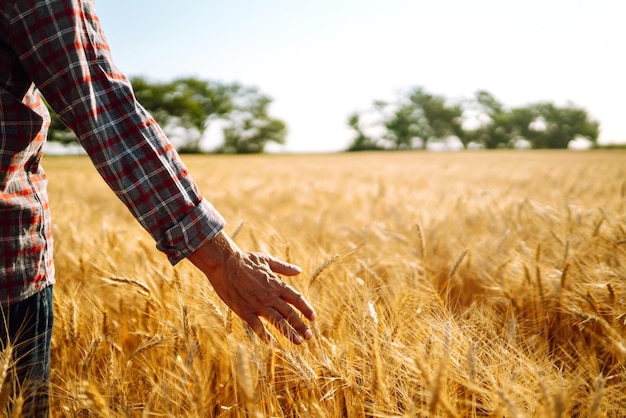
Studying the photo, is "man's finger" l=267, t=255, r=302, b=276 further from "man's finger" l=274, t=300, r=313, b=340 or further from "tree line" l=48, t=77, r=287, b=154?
"tree line" l=48, t=77, r=287, b=154

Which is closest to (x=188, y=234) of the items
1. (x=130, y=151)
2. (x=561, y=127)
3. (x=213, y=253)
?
(x=213, y=253)

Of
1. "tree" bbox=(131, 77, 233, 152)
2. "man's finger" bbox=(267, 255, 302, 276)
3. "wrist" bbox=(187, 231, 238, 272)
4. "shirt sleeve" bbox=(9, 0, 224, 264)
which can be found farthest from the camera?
"tree" bbox=(131, 77, 233, 152)

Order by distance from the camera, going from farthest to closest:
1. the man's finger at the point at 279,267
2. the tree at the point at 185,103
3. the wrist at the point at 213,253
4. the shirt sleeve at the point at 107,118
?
the tree at the point at 185,103 → the man's finger at the point at 279,267 → the wrist at the point at 213,253 → the shirt sleeve at the point at 107,118

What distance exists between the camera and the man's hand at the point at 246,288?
75 centimetres

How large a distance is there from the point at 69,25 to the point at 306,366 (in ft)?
2.49

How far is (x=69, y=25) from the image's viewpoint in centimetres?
62

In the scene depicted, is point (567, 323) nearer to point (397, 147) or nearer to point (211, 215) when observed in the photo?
point (211, 215)

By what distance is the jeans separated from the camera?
76 cm

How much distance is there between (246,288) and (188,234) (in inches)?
6.0

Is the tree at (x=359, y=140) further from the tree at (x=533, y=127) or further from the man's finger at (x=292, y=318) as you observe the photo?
the man's finger at (x=292, y=318)

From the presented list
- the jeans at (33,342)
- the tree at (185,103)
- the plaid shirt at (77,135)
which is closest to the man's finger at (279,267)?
the plaid shirt at (77,135)

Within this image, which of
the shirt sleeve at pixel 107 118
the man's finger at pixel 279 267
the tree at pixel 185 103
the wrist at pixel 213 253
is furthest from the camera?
the tree at pixel 185 103

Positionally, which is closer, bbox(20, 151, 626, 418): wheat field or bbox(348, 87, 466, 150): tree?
bbox(20, 151, 626, 418): wheat field

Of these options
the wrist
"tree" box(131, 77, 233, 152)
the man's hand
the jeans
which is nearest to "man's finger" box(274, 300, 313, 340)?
the man's hand
